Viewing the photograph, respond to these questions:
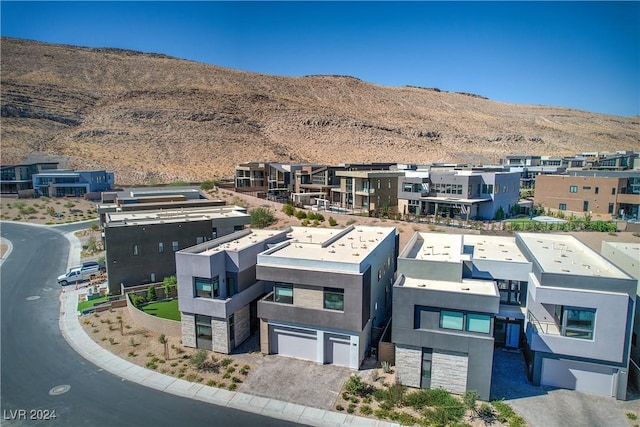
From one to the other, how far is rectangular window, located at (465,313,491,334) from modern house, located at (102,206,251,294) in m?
22.6

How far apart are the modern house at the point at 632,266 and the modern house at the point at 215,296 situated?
68.1ft

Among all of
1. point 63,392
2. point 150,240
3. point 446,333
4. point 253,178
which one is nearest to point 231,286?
point 63,392

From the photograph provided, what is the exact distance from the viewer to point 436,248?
26.5 metres

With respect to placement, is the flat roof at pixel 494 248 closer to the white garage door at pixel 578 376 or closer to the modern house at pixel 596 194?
the white garage door at pixel 578 376

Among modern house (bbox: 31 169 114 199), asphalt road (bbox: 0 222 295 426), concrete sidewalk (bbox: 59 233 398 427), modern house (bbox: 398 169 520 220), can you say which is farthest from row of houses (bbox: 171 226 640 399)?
modern house (bbox: 31 169 114 199)

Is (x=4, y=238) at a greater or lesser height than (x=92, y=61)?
lesser

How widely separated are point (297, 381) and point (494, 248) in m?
15.6

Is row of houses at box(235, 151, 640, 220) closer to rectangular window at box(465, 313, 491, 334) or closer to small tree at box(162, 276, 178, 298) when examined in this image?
small tree at box(162, 276, 178, 298)

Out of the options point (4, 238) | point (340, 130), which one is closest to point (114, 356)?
point (4, 238)

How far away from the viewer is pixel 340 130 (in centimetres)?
13225

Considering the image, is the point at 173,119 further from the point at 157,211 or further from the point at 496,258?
the point at 496,258

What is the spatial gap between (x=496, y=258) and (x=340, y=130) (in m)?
112

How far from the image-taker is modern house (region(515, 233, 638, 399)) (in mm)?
18453

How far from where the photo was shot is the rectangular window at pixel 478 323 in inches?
741
